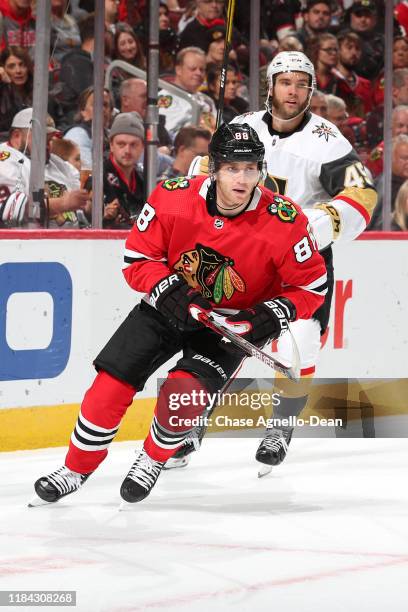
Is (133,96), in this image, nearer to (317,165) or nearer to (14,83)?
(14,83)

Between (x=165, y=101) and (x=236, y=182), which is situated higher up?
(x=165, y=101)

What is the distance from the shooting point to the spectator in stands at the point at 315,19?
6.93 meters

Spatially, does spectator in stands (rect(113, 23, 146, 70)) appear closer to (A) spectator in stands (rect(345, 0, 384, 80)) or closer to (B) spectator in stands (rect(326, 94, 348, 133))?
(B) spectator in stands (rect(326, 94, 348, 133))

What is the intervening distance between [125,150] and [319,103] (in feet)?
5.54

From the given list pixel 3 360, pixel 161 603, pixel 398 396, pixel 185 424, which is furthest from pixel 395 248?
pixel 161 603

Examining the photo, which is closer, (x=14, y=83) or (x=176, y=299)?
(x=176, y=299)

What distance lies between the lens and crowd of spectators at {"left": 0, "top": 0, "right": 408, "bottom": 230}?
16.8 feet

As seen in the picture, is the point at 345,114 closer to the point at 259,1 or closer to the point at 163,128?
the point at 259,1

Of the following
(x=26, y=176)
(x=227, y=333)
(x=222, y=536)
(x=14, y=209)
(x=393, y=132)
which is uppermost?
(x=393, y=132)

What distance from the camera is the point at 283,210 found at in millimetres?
3543

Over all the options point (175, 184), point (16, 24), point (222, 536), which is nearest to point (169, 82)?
point (16, 24)

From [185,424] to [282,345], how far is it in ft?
3.09

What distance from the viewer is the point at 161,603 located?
253 cm

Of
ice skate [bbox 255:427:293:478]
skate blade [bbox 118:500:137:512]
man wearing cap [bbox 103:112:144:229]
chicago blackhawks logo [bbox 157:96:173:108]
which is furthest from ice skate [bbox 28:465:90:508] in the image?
chicago blackhawks logo [bbox 157:96:173:108]
